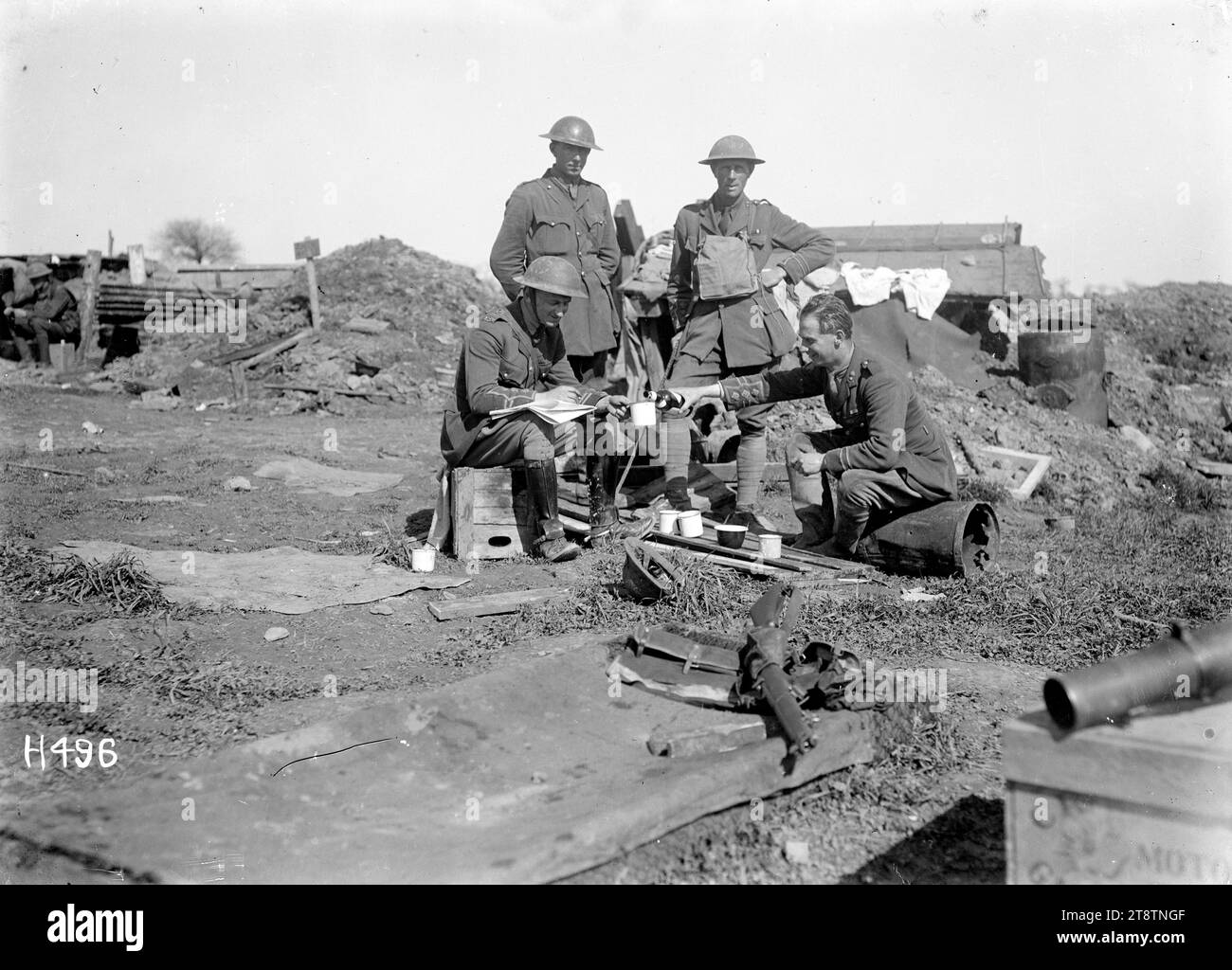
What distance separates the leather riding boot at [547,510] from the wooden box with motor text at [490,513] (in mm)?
121

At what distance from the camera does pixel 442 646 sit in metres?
4.70

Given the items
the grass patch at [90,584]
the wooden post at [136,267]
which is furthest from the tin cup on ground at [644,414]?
the wooden post at [136,267]

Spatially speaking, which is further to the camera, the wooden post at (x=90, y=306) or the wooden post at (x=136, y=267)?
the wooden post at (x=136, y=267)

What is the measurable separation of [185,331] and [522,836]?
18.3 m

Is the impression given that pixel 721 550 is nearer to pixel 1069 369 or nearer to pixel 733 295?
pixel 733 295

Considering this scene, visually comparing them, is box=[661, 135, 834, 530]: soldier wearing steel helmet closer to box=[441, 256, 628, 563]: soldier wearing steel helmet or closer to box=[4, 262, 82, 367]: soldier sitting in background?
box=[441, 256, 628, 563]: soldier wearing steel helmet

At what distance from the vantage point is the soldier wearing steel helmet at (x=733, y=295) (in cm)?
682

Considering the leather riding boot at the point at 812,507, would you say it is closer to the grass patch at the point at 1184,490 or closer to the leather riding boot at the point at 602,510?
the leather riding boot at the point at 602,510

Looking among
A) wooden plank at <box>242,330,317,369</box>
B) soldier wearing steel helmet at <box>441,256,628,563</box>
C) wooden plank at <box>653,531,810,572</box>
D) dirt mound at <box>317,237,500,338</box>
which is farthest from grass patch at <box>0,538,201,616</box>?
dirt mound at <box>317,237,500,338</box>

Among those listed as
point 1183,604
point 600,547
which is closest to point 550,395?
point 600,547

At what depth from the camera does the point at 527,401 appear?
19.5 feet

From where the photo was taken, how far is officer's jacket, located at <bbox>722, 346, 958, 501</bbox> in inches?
223

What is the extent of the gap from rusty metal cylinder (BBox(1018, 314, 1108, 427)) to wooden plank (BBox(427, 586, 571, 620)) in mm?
7621

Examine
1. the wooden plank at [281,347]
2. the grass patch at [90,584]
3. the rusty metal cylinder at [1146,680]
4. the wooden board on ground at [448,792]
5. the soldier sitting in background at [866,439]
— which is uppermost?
the wooden plank at [281,347]
